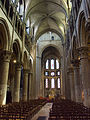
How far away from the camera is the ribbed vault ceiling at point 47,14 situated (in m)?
23.2

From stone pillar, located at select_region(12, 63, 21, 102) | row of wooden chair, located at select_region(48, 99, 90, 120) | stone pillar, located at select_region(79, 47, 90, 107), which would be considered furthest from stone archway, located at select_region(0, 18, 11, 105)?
stone pillar, located at select_region(79, 47, 90, 107)

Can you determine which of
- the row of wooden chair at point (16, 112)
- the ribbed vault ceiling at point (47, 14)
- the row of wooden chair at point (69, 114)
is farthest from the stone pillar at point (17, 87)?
the ribbed vault ceiling at point (47, 14)

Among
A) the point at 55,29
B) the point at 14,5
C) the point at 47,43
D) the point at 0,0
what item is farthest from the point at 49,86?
the point at 0,0

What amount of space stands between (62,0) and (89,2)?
50.1 feet

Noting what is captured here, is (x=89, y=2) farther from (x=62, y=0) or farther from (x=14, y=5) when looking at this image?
(x=62, y=0)

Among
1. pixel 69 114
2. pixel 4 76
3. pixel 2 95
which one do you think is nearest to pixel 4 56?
pixel 4 76

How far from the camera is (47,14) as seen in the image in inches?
1106

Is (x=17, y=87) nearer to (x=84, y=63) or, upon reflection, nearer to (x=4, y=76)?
(x=4, y=76)

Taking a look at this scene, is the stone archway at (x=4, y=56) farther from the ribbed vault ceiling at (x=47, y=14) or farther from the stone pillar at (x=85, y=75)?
the ribbed vault ceiling at (x=47, y=14)

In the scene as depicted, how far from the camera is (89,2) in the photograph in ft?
27.5

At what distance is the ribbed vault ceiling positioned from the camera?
23.2 metres

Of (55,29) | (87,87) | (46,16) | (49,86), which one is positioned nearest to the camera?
(87,87)

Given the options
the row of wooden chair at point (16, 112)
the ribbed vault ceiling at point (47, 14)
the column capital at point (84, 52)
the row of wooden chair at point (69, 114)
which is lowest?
the row of wooden chair at point (16, 112)

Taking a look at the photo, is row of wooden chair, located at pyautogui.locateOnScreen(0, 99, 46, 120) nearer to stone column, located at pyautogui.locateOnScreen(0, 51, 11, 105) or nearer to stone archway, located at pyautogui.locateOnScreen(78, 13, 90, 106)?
stone column, located at pyautogui.locateOnScreen(0, 51, 11, 105)
